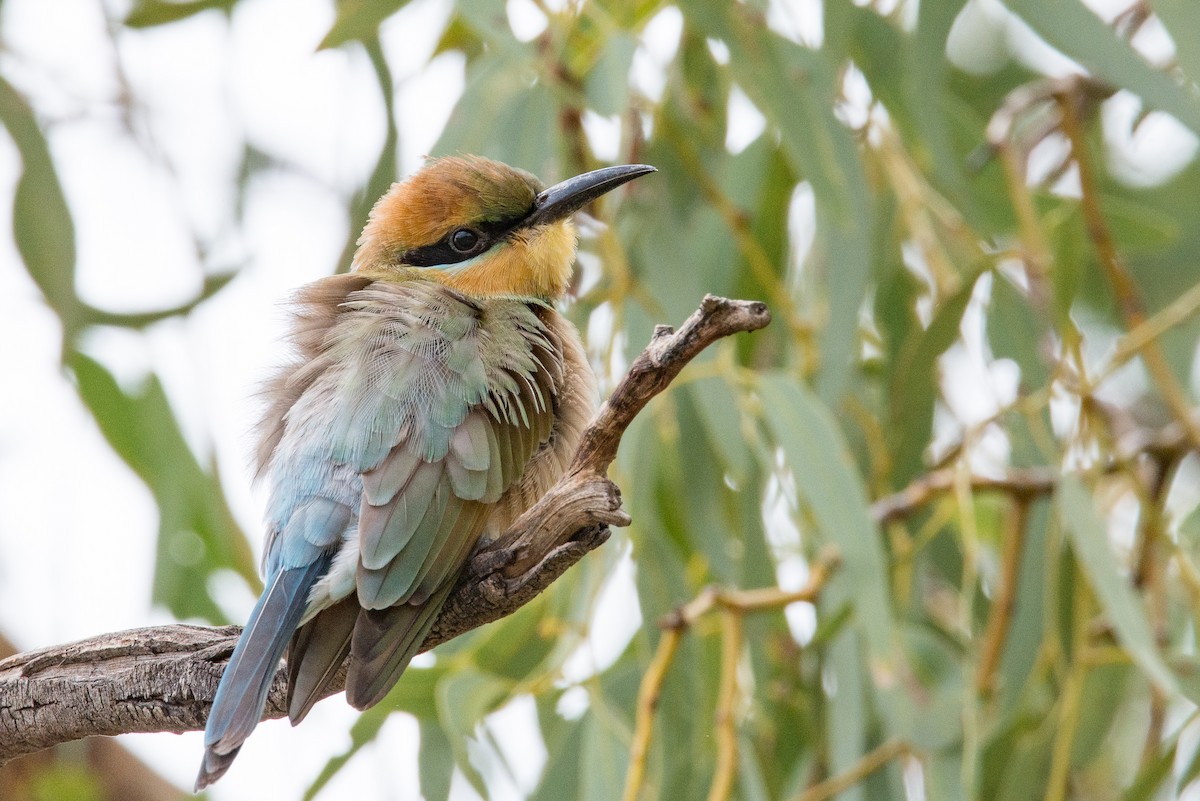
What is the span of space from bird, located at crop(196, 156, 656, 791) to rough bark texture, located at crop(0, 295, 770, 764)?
6 centimetres

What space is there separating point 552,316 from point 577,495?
59cm

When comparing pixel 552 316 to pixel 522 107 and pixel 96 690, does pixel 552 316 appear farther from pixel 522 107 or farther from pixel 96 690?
pixel 96 690

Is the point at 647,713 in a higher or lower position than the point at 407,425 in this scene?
lower

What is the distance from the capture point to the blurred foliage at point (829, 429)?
75.4 inches

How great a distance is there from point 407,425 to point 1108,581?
0.90 meters

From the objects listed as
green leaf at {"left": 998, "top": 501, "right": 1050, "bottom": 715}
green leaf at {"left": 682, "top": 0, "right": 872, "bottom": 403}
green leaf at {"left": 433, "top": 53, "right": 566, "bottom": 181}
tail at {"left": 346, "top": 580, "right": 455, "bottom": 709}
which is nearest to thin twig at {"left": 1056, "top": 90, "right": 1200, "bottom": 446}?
green leaf at {"left": 998, "top": 501, "right": 1050, "bottom": 715}

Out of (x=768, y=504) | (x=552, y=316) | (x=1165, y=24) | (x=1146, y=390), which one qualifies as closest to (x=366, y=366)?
(x=552, y=316)

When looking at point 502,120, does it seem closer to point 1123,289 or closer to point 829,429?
point 829,429

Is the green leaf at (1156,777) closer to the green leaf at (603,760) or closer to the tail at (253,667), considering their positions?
the green leaf at (603,760)

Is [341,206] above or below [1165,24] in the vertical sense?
above

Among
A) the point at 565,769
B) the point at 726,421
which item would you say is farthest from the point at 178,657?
the point at 726,421

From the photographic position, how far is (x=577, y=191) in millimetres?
2059

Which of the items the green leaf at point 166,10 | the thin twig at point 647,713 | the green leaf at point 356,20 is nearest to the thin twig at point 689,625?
the thin twig at point 647,713

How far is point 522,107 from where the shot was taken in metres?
2.16
